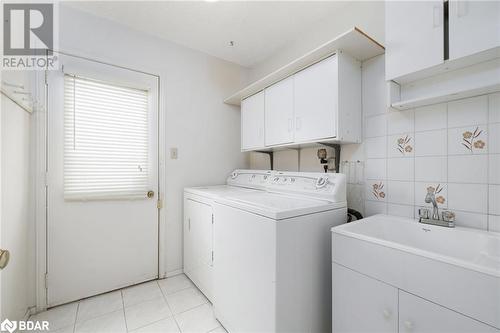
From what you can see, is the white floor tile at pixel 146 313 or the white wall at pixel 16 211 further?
the white floor tile at pixel 146 313

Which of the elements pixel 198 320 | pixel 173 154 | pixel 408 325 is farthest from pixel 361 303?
pixel 173 154

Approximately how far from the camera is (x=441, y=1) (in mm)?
1142

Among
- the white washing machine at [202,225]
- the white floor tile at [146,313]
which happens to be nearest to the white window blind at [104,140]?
the white washing machine at [202,225]

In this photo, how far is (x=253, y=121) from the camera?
2.37 m

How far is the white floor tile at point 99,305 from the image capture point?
5.64 ft

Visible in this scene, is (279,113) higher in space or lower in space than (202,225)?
higher

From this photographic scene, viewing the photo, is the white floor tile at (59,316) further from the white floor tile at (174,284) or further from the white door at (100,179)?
the white floor tile at (174,284)

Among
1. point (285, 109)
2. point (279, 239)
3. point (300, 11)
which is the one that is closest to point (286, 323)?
point (279, 239)

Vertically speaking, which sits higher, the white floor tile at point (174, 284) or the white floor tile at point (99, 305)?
the white floor tile at point (99, 305)

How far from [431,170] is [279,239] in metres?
1.10

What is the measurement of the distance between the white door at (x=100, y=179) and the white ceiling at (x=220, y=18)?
485 millimetres

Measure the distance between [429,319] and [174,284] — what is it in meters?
2.07

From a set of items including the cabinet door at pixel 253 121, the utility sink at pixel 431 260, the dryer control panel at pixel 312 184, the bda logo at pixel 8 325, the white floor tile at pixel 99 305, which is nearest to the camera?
the utility sink at pixel 431 260

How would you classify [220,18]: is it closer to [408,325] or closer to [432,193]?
[432,193]
